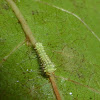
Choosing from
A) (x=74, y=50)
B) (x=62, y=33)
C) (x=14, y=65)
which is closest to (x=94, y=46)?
(x=74, y=50)

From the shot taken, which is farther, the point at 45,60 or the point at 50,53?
the point at 50,53

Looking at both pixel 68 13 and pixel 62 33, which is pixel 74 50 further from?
pixel 68 13

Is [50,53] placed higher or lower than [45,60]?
higher
